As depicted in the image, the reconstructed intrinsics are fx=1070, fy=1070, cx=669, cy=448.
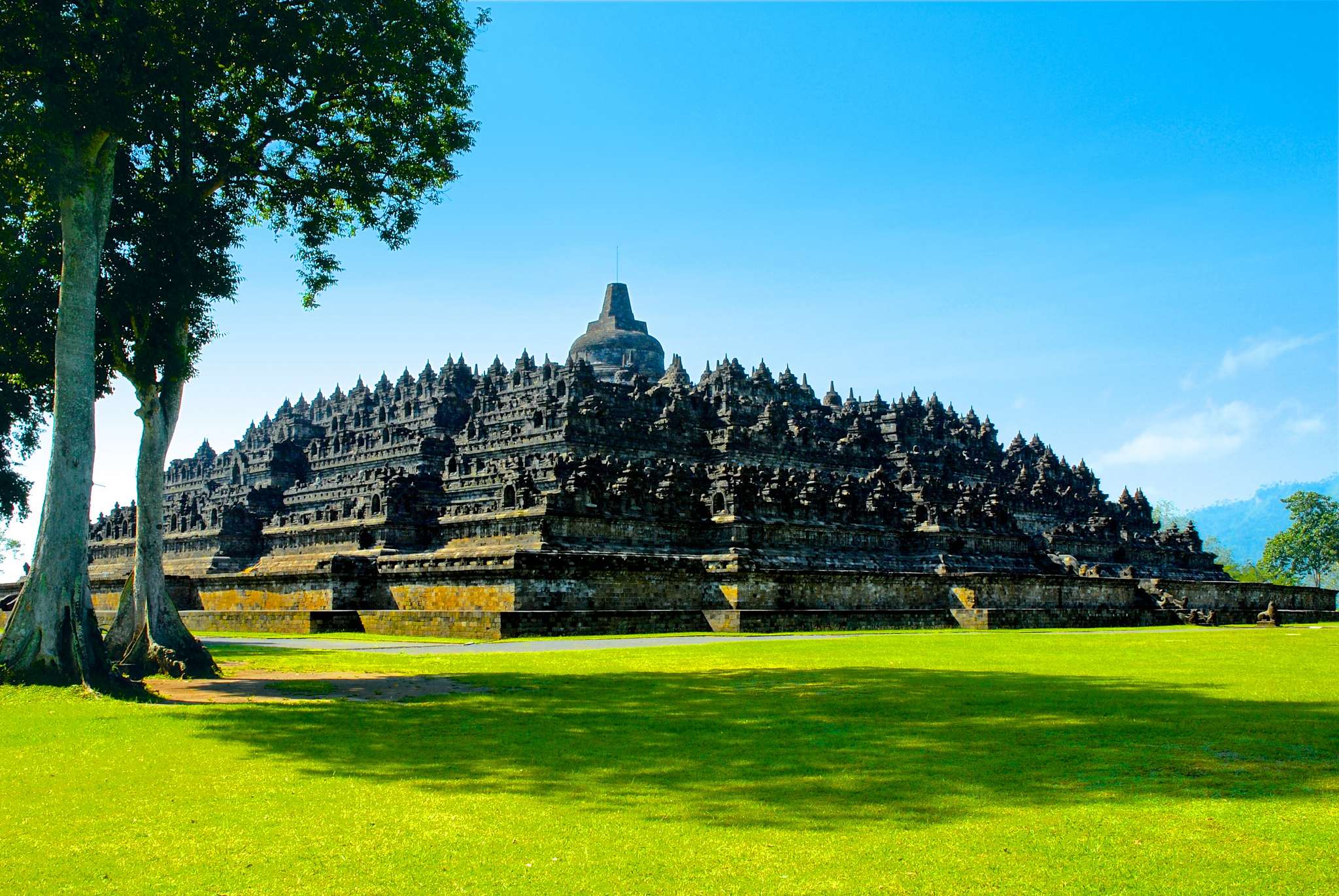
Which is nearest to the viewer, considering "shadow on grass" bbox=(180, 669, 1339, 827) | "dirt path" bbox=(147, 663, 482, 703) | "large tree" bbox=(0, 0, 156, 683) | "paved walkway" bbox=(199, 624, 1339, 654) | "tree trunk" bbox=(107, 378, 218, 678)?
"shadow on grass" bbox=(180, 669, 1339, 827)

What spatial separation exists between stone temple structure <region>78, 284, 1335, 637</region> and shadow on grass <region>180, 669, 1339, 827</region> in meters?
16.9

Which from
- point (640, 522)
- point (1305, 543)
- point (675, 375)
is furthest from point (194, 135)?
point (1305, 543)

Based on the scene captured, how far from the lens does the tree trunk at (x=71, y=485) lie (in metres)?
18.1

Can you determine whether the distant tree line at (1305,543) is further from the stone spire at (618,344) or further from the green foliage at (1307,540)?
the stone spire at (618,344)

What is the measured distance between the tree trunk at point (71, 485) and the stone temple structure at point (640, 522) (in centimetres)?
1369

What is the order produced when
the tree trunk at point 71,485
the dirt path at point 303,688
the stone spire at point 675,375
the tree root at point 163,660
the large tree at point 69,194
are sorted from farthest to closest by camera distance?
the stone spire at point 675,375 < the tree root at point 163,660 < the large tree at point 69,194 < the tree trunk at point 71,485 < the dirt path at point 303,688

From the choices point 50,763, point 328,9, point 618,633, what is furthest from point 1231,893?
point 618,633

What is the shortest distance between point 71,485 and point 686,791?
15.0 m

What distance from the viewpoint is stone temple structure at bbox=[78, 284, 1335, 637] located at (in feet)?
123

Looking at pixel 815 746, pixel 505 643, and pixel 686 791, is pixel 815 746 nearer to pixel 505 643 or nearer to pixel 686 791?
pixel 686 791

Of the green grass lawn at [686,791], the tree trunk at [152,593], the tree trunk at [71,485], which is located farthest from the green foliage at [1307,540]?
the tree trunk at [71,485]

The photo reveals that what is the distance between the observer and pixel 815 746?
11469 millimetres

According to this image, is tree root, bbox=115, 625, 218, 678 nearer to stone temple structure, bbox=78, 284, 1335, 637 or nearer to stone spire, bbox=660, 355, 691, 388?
stone temple structure, bbox=78, 284, 1335, 637

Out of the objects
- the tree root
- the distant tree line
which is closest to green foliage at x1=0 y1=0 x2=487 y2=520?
the tree root
